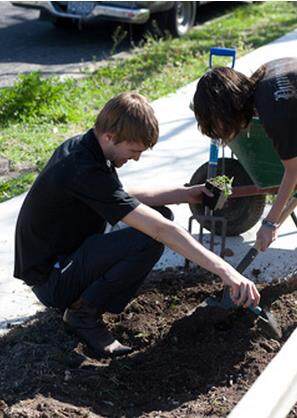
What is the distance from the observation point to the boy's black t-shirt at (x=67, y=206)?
4094mm

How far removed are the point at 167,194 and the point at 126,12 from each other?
639cm

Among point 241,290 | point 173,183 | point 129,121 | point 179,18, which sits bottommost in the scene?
point 179,18

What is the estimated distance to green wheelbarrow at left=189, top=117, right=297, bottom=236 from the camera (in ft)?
17.5

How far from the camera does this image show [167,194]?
15.8 feet

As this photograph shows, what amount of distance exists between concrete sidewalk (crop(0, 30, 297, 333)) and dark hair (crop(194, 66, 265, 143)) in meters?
1.22

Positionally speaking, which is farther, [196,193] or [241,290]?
[196,193]

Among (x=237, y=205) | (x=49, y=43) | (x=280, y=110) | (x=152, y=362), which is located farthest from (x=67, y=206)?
(x=49, y=43)

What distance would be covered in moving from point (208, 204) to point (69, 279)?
917 millimetres

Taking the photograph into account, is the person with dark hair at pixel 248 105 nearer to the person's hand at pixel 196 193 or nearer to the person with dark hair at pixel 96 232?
the person with dark hair at pixel 96 232

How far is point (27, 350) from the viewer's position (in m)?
4.36

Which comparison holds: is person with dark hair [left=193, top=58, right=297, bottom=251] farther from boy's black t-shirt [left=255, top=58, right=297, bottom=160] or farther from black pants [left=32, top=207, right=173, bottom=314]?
black pants [left=32, top=207, right=173, bottom=314]

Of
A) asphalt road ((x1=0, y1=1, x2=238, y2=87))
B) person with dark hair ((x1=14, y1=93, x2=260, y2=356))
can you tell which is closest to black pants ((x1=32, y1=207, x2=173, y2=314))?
person with dark hair ((x1=14, y1=93, x2=260, y2=356))

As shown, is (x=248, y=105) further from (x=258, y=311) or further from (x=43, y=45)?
(x=43, y=45)

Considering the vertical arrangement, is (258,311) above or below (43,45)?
above
